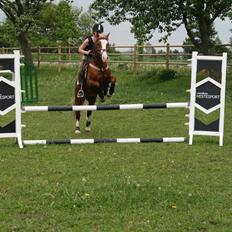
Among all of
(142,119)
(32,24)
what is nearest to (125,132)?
(142,119)

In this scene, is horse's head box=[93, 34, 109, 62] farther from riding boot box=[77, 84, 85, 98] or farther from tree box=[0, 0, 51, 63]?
tree box=[0, 0, 51, 63]

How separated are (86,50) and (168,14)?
11.1m

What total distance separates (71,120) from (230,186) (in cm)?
791

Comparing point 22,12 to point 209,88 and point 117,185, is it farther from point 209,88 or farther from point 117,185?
point 117,185

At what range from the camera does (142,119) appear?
555 inches

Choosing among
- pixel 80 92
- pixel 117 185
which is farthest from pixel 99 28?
pixel 117 185

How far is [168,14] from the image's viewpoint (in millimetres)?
21578

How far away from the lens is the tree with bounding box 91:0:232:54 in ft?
69.0

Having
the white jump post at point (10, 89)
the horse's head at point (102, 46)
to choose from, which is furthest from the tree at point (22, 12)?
the white jump post at point (10, 89)

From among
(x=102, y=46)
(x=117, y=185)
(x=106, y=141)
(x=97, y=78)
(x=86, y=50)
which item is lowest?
(x=106, y=141)

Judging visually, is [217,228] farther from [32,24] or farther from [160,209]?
[32,24]

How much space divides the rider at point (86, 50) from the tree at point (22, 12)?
23399mm

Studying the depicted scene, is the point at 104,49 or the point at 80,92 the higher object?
the point at 104,49

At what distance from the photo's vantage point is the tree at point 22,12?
111 feet
